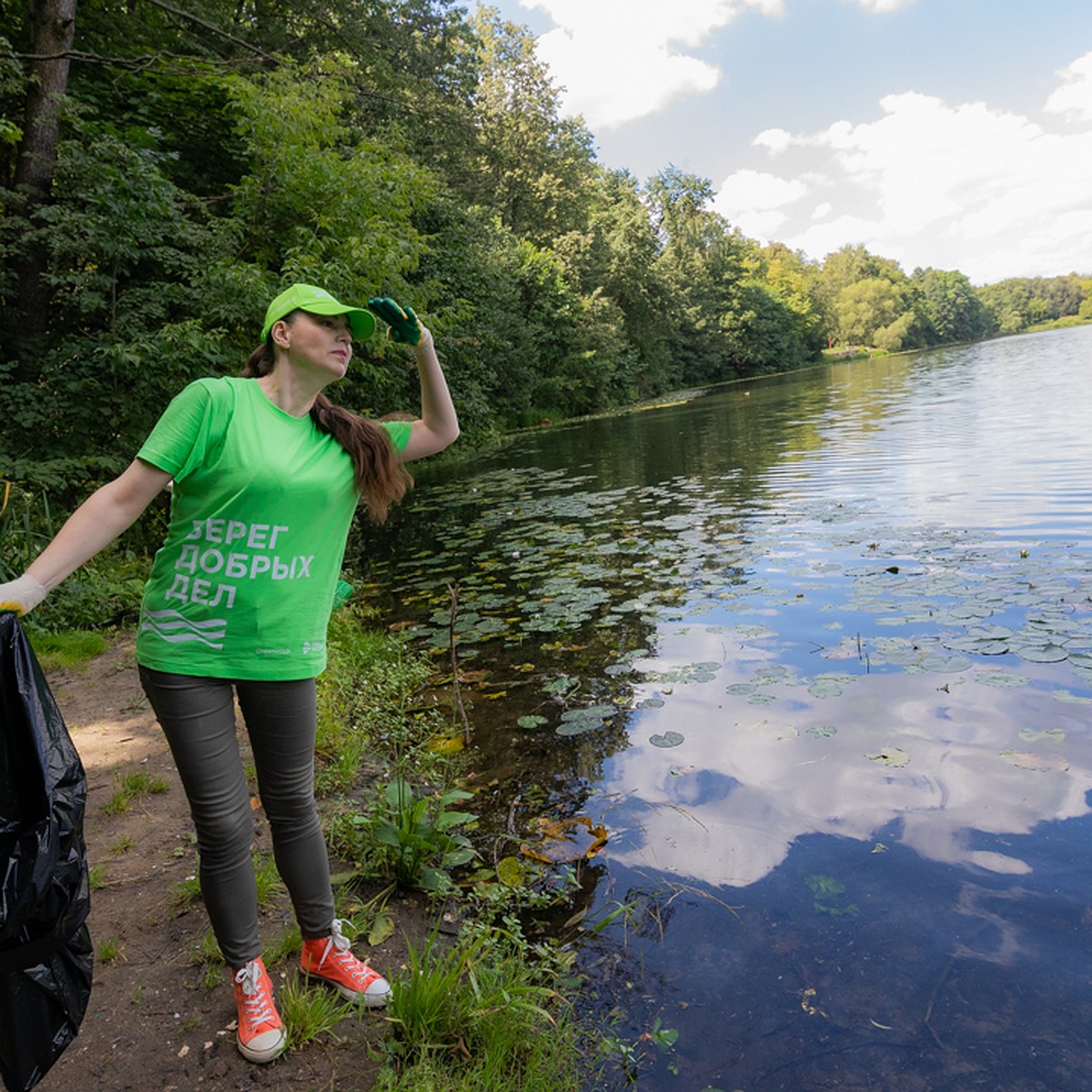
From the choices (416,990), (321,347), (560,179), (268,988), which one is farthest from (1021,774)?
(560,179)

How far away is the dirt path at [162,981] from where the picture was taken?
192 cm

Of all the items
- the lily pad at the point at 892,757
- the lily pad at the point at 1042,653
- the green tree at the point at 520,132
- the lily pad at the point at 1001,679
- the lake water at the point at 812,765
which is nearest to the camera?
the lake water at the point at 812,765

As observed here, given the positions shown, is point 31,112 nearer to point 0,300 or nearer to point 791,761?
point 0,300

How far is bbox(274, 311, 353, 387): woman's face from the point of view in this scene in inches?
76.2

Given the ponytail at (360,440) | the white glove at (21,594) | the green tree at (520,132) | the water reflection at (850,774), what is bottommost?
the water reflection at (850,774)

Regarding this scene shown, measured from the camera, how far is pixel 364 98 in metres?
13.1

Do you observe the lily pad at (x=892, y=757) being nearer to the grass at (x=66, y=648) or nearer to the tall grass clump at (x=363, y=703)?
the tall grass clump at (x=363, y=703)

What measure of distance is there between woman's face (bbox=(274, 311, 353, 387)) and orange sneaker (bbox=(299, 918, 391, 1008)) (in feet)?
5.07

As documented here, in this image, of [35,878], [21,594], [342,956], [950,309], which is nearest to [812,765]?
[342,956]

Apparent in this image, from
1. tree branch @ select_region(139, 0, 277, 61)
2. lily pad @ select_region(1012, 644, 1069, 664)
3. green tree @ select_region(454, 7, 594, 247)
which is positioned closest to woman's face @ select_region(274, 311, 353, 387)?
lily pad @ select_region(1012, 644, 1069, 664)

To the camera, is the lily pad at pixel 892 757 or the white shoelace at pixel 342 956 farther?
the lily pad at pixel 892 757

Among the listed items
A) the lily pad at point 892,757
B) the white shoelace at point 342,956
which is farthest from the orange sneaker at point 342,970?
the lily pad at point 892,757

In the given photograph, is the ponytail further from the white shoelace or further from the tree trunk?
the tree trunk

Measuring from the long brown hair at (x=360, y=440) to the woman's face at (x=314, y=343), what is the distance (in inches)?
2.6
